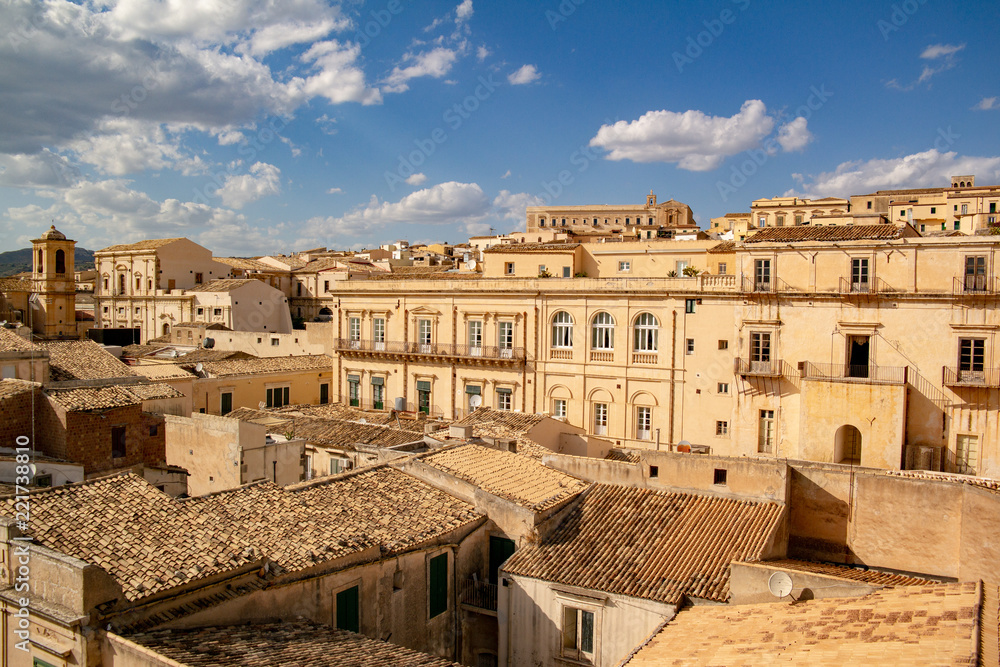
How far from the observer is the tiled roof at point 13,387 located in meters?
20.4

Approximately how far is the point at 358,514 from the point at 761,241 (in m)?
20.6

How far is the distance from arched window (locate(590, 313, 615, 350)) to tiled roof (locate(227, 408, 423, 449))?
10365mm

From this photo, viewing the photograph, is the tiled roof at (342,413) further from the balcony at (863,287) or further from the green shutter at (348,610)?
the green shutter at (348,610)

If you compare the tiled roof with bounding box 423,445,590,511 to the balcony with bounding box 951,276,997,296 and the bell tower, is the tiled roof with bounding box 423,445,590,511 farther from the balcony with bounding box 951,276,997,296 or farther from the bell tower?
the bell tower

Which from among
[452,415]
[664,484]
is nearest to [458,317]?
[452,415]

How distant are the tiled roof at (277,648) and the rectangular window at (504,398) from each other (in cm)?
2329

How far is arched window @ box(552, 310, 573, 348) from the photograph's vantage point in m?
33.3

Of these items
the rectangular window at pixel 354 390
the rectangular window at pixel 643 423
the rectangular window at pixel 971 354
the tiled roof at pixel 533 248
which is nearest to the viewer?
Result: the rectangular window at pixel 971 354

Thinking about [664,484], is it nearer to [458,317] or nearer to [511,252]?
[458,317]

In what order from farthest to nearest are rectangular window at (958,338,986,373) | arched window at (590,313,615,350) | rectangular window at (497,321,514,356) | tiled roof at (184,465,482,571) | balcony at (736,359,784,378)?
rectangular window at (497,321,514,356)
arched window at (590,313,615,350)
balcony at (736,359,784,378)
rectangular window at (958,338,986,373)
tiled roof at (184,465,482,571)

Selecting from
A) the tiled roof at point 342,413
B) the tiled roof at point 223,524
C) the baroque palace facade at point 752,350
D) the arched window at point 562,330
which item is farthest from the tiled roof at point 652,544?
the tiled roof at point 342,413

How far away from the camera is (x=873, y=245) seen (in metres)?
27.2

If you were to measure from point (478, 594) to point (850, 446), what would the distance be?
18.0m

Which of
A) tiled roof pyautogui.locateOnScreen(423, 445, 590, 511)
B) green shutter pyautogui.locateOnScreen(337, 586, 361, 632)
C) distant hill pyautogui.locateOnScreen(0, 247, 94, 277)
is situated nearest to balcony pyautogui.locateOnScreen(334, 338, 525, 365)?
tiled roof pyautogui.locateOnScreen(423, 445, 590, 511)
